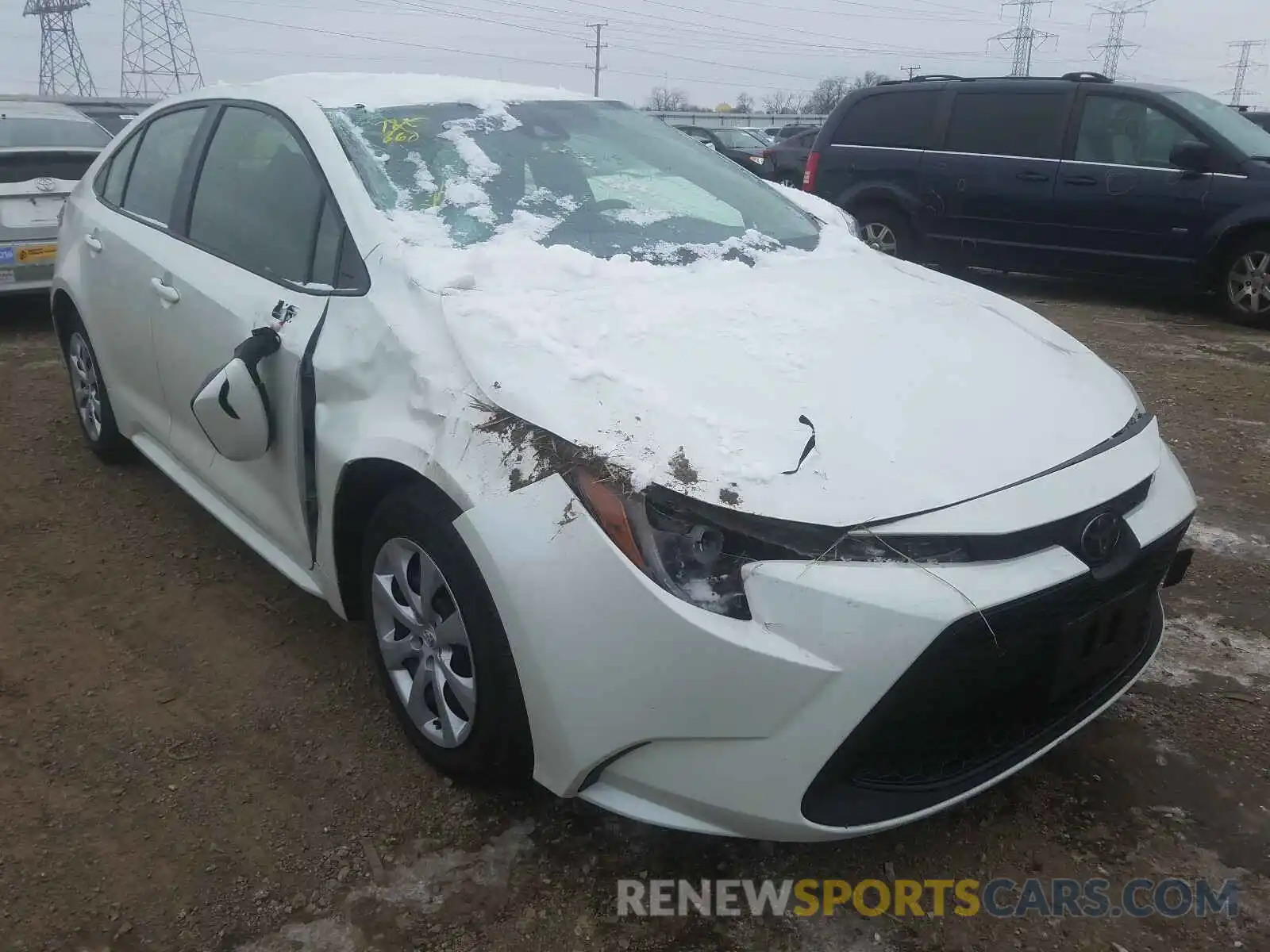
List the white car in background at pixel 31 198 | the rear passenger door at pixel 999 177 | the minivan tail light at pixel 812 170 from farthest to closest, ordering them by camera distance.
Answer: the minivan tail light at pixel 812 170
the rear passenger door at pixel 999 177
the white car in background at pixel 31 198

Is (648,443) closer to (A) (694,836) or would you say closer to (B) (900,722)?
→ (B) (900,722)

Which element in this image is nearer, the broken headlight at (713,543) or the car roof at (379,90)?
the broken headlight at (713,543)

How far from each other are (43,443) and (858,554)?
429 cm

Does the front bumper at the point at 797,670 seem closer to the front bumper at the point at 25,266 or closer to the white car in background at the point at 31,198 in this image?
the white car in background at the point at 31,198

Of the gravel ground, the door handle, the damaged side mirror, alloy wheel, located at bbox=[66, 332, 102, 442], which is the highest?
the door handle

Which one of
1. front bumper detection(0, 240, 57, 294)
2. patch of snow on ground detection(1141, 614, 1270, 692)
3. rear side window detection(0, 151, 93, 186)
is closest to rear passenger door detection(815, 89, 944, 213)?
rear side window detection(0, 151, 93, 186)

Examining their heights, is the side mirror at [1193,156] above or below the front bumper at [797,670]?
above

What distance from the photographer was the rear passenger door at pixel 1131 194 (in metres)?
7.15

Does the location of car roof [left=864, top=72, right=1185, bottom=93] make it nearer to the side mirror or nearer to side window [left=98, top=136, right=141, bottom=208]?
the side mirror

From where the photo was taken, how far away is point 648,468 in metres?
1.82

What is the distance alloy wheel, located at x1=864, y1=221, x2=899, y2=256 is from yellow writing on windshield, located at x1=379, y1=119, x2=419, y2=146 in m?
6.36

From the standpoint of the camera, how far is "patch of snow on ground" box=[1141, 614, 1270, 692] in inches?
111

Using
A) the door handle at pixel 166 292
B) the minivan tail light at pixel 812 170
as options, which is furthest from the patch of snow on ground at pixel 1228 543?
the minivan tail light at pixel 812 170

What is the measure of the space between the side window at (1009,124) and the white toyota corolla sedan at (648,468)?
5611mm
